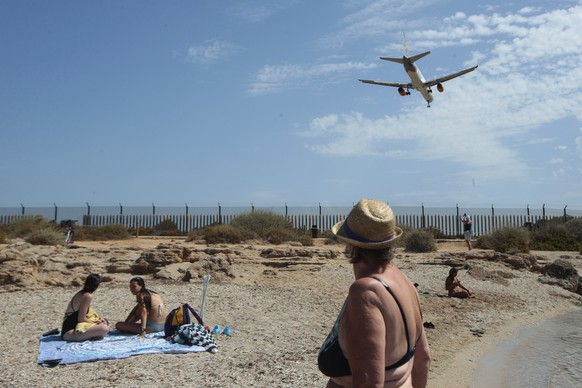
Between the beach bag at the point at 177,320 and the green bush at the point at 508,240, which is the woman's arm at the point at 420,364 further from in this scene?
the green bush at the point at 508,240

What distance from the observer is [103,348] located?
7.34 m

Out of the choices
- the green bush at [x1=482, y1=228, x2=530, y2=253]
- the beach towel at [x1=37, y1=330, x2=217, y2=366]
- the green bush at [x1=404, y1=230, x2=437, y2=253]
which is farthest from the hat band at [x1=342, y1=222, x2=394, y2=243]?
the green bush at [x1=482, y1=228, x2=530, y2=253]

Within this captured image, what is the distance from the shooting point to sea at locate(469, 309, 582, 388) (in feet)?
26.5

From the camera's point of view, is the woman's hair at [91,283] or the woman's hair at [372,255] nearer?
the woman's hair at [372,255]

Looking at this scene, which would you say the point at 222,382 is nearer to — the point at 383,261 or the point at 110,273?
the point at 383,261

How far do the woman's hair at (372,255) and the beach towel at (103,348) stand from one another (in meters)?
5.44

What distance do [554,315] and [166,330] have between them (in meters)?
10.5

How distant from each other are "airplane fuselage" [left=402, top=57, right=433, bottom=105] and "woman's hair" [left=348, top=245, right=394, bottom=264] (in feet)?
88.3

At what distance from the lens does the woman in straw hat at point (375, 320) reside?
82.6 inches

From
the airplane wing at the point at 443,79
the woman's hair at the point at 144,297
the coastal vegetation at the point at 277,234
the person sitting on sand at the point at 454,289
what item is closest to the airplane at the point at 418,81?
the airplane wing at the point at 443,79

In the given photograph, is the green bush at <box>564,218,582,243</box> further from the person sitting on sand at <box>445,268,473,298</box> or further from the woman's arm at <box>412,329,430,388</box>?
the woman's arm at <box>412,329,430,388</box>

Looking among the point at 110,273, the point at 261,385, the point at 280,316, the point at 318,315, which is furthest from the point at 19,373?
the point at 110,273

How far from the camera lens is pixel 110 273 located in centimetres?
1489

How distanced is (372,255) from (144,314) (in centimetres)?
667
